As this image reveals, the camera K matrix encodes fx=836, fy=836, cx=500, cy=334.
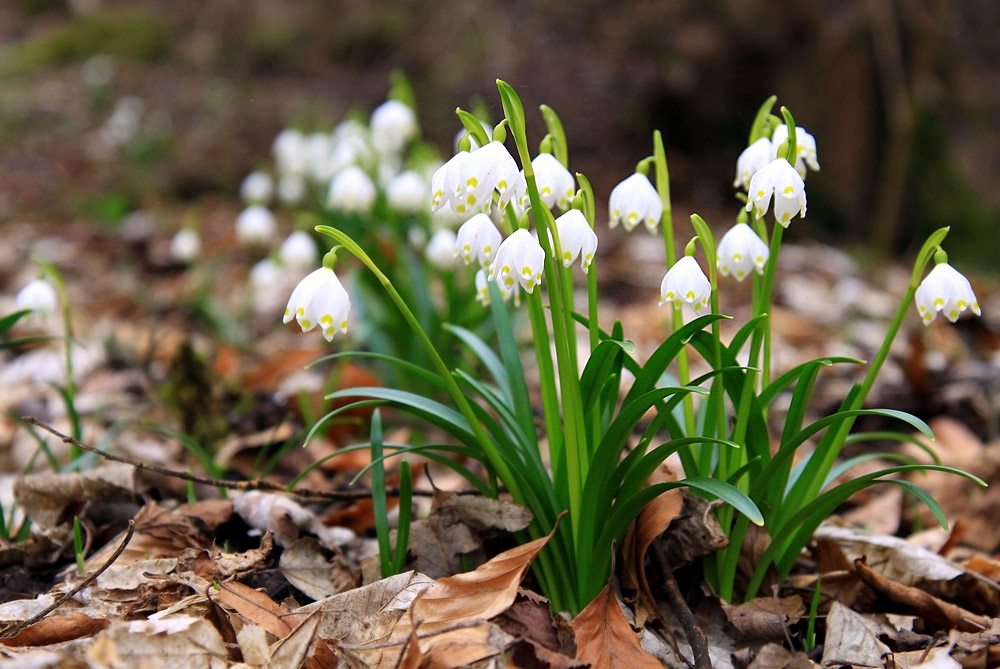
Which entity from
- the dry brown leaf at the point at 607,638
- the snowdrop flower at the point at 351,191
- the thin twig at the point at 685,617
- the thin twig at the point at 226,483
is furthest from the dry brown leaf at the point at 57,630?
the snowdrop flower at the point at 351,191

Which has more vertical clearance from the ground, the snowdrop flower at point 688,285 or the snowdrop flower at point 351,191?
the snowdrop flower at point 351,191

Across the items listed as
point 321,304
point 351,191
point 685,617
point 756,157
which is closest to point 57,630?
point 321,304

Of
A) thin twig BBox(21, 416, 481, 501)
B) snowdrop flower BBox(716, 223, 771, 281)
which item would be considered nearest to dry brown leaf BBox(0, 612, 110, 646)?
thin twig BBox(21, 416, 481, 501)

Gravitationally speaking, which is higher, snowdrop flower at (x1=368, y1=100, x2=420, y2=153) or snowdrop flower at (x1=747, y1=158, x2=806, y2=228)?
snowdrop flower at (x1=368, y1=100, x2=420, y2=153)

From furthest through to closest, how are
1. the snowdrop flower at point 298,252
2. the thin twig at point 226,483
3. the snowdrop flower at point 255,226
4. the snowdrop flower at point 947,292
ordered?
the snowdrop flower at point 255,226 → the snowdrop flower at point 298,252 → the thin twig at point 226,483 → the snowdrop flower at point 947,292

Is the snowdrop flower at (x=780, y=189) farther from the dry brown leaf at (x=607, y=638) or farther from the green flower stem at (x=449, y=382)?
the dry brown leaf at (x=607, y=638)

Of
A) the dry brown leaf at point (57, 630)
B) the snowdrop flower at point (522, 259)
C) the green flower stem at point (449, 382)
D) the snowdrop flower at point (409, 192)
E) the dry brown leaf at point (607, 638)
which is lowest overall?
the dry brown leaf at point (607, 638)

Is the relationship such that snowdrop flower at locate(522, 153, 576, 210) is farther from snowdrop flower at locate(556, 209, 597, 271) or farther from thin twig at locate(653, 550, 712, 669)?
thin twig at locate(653, 550, 712, 669)
